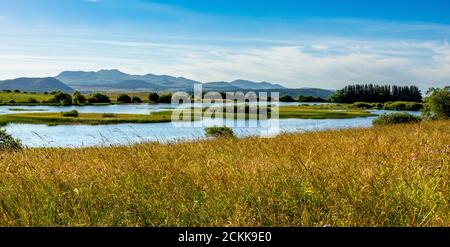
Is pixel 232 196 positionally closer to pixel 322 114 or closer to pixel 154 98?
pixel 322 114

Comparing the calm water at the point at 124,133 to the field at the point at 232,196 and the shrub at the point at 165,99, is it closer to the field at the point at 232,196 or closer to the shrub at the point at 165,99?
the field at the point at 232,196

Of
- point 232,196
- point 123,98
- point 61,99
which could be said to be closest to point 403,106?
point 123,98

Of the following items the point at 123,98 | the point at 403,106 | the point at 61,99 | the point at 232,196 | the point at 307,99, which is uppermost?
the point at 123,98

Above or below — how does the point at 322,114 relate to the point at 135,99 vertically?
below

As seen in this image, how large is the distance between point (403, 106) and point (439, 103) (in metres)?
60.7

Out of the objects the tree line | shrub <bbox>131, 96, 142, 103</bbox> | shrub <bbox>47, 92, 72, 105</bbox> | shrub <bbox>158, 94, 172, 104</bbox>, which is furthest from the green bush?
shrub <bbox>47, 92, 72, 105</bbox>

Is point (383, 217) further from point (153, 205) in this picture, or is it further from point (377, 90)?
point (377, 90)

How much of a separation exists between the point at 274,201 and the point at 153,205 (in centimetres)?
132

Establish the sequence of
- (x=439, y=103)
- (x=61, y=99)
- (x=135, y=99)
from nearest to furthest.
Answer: (x=439, y=103) < (x=61, y=99) < (x=135, y=99)

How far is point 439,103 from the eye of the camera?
2936cm

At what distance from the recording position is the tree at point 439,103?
2877 cm

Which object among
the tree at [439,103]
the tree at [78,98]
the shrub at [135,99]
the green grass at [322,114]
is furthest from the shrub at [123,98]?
the tree at [439,103]

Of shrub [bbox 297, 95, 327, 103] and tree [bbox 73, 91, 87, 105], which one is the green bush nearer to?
shrub [bbox 297, 95, 327, 103]
